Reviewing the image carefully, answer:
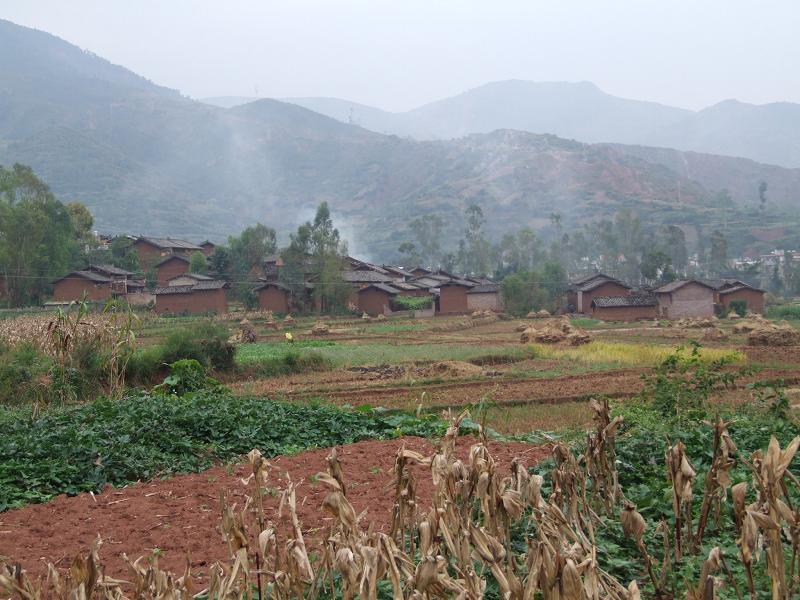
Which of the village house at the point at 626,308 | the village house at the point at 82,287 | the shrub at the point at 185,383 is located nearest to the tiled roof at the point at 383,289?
the village house at the point at 626,308

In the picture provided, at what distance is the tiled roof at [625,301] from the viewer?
47000 millimetres

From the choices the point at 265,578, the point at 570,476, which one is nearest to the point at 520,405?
the point at 570,476

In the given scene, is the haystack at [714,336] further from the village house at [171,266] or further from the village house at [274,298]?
the village house at [171,266]

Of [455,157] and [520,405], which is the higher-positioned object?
[455,157]

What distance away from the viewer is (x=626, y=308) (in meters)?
47.1

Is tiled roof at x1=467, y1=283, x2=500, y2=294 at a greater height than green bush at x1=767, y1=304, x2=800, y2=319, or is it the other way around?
tiled roof at x1=467, y1=283, x2=500, y2=294

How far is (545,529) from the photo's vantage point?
352 centimetres

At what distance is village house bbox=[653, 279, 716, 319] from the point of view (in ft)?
152

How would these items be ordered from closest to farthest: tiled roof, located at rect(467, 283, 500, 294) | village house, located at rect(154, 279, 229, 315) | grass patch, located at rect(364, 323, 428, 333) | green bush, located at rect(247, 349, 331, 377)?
green bush, located at rect(247, 349, 331, 377) → grass patch, located at rect(364, 323, 428, 333) → village house, located at rect(154, 279, 229, 315) → tiled roof, located at rect(467, 283, 500, 294)

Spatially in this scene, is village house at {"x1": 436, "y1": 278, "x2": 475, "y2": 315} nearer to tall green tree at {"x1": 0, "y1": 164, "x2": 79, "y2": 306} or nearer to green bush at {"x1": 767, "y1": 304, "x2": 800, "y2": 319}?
green bush at {"x1": 767, "y1": 304, "x2": 800, "y2": 319}

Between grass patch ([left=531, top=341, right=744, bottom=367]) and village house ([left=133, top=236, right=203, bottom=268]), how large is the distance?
3868 cm

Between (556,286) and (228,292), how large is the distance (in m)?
22.7

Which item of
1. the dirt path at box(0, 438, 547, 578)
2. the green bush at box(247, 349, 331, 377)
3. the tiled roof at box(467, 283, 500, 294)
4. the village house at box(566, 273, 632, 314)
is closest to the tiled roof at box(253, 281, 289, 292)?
the tiled roof at box(467, 283, 500, 294)

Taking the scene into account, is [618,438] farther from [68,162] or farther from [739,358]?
[68,162]
